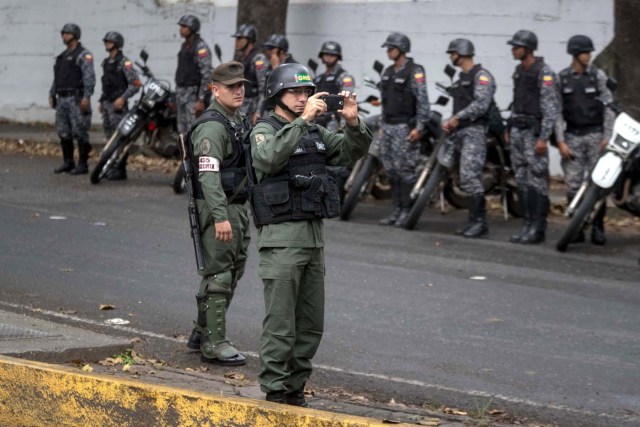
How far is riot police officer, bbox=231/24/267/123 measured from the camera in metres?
15.0

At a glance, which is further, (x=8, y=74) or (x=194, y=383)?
(x=8, y=74)

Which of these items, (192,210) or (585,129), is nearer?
(192,210)

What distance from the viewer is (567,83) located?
12188 millimetres

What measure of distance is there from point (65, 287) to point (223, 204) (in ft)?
9.54

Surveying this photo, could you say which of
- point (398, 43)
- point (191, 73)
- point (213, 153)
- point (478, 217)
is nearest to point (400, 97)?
point (398, 43)

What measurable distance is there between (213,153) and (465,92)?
588 centimetres

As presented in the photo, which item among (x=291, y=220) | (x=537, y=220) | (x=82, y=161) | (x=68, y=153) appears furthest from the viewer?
(x=68, y=153)

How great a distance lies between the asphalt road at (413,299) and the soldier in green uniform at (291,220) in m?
0.95

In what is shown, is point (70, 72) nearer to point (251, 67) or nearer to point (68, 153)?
point (68, 153)

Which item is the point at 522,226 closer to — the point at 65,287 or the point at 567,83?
the point at 567,83

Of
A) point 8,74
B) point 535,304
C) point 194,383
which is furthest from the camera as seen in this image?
point 8,74

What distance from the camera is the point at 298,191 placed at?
6281 millimetres

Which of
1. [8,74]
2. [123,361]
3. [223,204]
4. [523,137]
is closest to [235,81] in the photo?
[223,204]

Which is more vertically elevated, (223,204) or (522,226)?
(223,204)
